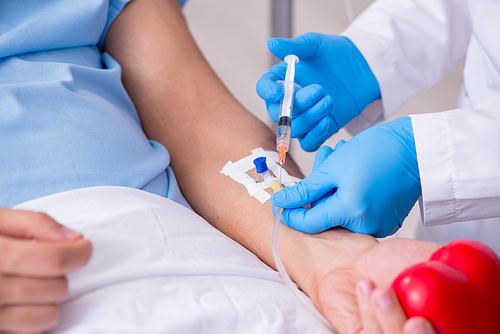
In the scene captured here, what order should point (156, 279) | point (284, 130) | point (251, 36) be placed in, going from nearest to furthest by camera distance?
1. point (156, 279)
2. point (284, 130)
3. point (251, 36)

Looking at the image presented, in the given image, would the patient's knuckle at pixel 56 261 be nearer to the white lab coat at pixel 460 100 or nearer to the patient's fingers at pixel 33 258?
the patient's fingers at pixel 33 258

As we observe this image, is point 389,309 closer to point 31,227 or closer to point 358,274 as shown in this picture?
point 358,274

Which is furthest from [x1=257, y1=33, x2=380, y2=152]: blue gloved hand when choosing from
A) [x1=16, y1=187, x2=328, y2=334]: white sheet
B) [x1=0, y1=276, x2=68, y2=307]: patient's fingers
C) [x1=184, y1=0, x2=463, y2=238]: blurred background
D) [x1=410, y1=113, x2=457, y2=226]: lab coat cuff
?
[x1=184, y1=0, x2=463, y2=238]: blurred background

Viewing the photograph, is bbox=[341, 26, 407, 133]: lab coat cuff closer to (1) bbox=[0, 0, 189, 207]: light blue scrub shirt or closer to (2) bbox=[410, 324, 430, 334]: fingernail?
(1) bbox=[0, 0, 189, 207]: light blue scrub shirt

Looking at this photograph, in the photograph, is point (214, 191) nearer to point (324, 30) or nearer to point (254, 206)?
point (254, 206)

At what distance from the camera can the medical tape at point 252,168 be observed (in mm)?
906

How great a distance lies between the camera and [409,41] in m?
1.23

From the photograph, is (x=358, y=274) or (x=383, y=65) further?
(x=383, y=65)

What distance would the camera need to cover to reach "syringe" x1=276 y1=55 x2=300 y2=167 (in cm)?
89

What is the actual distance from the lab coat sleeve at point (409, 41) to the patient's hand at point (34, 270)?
3.43ft

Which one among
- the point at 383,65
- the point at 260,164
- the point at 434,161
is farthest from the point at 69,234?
the point at 383,65

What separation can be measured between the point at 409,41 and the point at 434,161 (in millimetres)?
574

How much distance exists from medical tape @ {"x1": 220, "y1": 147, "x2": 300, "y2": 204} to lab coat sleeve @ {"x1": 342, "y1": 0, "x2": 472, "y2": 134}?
0.51 m

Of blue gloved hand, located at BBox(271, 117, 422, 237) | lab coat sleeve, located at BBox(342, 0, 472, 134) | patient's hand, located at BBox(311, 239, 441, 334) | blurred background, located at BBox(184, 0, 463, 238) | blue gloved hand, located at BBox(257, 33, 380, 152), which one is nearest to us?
patient's hand, located at BBox(311, 239, 441, 334)
